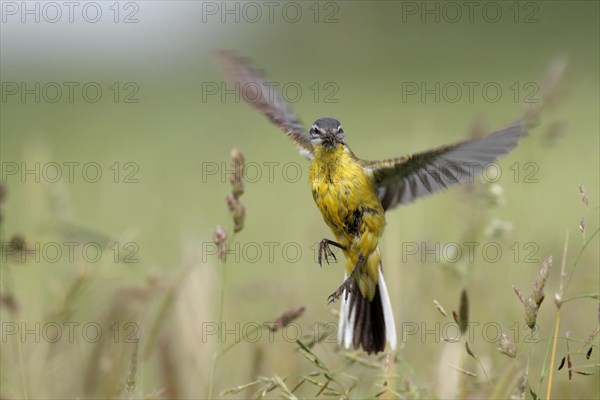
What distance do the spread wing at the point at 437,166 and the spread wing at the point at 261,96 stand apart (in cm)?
39

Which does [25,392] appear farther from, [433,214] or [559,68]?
[433,214]

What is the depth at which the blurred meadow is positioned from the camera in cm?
313

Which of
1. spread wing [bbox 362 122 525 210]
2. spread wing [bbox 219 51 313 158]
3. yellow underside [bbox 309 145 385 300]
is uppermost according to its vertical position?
spread wing [bbox 219 51 313 158]

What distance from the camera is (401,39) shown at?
22.3 metres

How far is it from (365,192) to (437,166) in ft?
0.94

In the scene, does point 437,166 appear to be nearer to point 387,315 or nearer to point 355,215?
point 355,215

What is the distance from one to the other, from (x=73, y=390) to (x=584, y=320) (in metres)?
2.26

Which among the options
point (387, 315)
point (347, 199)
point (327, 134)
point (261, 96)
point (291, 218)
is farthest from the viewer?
point (291, 218)

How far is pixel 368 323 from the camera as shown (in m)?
3.20

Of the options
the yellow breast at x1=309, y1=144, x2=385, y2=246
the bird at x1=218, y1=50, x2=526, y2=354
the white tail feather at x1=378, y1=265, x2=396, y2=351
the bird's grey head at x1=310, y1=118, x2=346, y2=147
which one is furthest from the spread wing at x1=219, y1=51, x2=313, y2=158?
the white tail feather at x1=378, y1=265, x2=396, y2=351

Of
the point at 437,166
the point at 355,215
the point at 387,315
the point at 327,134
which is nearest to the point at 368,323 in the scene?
the point at 387,315

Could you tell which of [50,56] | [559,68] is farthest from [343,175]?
[50,56]

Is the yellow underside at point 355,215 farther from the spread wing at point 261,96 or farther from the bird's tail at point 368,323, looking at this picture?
the spread wing at point 261,96

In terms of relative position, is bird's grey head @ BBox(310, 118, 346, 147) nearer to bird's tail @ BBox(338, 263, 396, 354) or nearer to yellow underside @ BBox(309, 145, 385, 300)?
yellow underside @ BBox(309, 145, 385, 300)
